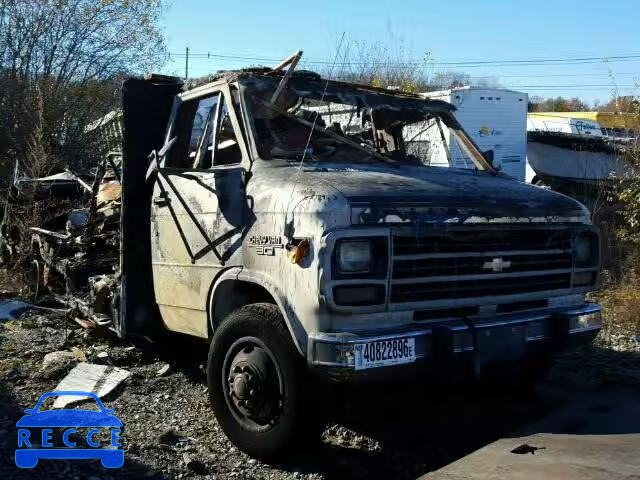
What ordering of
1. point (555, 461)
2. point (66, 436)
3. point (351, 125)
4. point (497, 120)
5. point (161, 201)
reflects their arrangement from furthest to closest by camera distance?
point (497, 120) → point (351, 125) → point (161, 201) → point (66, 436) → point (555, 461)

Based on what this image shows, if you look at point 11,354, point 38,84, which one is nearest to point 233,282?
point 11,354

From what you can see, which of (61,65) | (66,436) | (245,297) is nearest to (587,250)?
(245,297)

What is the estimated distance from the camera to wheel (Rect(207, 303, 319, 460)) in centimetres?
386

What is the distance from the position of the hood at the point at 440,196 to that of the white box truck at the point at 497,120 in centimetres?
911

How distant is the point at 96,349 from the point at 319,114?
3.04 metres

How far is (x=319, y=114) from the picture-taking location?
5109 mm

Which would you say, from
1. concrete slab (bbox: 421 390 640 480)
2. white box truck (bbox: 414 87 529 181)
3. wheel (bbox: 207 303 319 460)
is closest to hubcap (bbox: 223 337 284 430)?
wheel (bbox: 207 303 319 460)

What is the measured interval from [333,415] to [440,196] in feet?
5.27

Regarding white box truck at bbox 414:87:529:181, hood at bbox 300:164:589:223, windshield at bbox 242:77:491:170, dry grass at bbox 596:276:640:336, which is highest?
white box truck at bbox 414:87:529:181

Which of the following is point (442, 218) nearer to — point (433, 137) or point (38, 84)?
point (433, 137)

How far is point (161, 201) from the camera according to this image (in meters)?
5.20

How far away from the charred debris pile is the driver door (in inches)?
28.2

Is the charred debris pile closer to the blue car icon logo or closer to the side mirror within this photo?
the blue car icon logo

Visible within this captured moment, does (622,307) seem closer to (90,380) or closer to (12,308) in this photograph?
(90,380)
